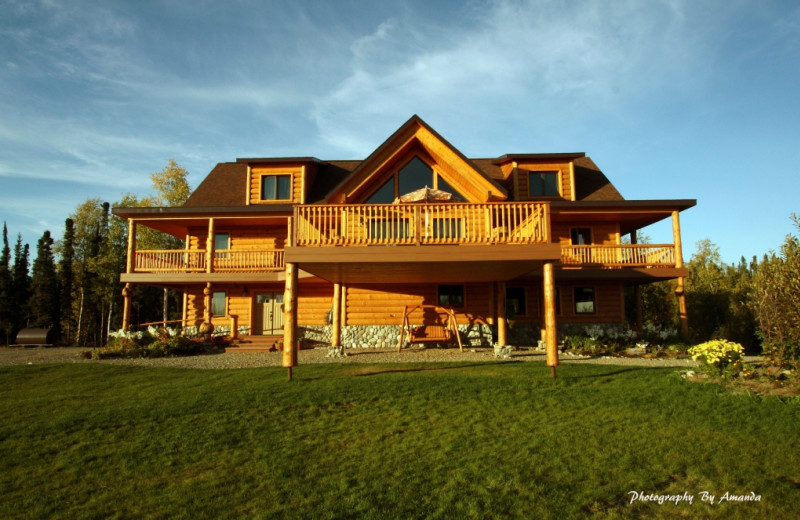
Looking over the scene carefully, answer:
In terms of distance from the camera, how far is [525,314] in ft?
69.7

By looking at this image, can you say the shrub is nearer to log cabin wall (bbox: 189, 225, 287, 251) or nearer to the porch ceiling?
the porch ceiling

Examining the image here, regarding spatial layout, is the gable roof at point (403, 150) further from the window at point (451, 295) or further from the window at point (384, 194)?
the window at point (451, 295)

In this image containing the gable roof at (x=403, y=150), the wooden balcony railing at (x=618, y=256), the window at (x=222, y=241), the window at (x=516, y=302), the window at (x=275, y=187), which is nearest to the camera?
the gable roof at (x=403, y=150)

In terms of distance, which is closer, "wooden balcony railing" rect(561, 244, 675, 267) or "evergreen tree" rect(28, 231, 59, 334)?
"wooden balcony railing" rect(561, 244, 675, 267)

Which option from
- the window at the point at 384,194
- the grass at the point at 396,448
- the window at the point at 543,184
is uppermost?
the window at the point at 543,184

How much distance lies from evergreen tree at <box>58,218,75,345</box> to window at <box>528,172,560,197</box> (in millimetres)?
34739

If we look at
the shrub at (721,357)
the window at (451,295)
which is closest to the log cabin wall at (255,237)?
the window at (451,295)

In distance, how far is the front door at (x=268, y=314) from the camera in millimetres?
22453

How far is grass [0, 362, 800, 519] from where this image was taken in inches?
211

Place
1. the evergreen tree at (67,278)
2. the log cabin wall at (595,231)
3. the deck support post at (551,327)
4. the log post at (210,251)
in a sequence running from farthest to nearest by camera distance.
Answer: the evergreen tree at (67,278) → the log cabin wall at (595,231) → the log post at (210,251) → the deck support post at (551,327)

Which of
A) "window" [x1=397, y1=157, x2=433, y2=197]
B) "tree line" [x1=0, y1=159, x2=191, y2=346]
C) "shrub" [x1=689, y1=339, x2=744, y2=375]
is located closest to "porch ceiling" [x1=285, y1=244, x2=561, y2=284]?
"shrub" [x1=689, y1=339, x2=744, y2=375]

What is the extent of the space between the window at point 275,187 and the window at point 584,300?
1347 centimetres

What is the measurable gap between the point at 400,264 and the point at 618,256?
11491 millimetres

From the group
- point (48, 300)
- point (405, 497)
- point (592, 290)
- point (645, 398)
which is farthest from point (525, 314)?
point (48, 300)
